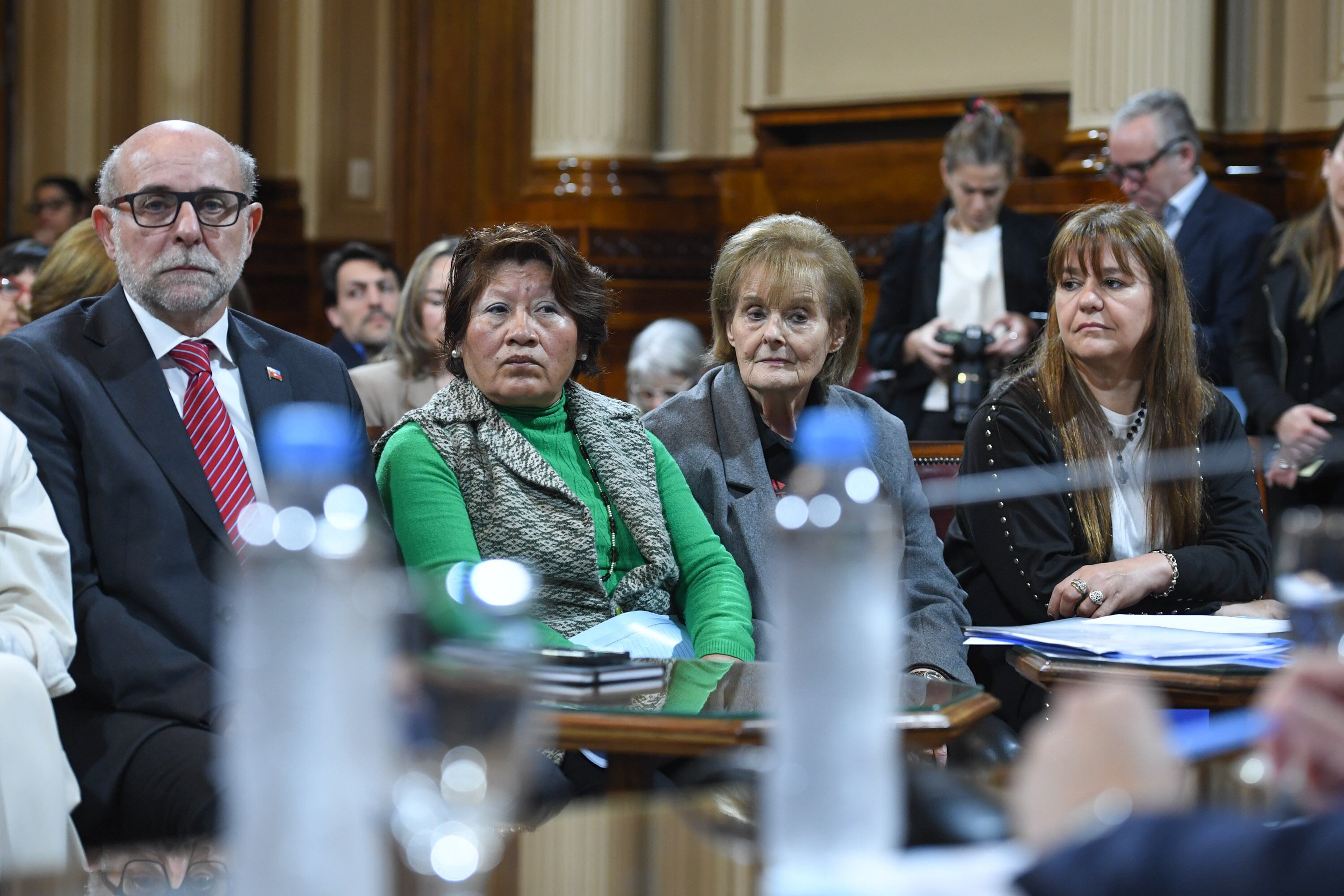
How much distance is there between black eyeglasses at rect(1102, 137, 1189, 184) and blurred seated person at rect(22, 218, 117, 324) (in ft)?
8.30

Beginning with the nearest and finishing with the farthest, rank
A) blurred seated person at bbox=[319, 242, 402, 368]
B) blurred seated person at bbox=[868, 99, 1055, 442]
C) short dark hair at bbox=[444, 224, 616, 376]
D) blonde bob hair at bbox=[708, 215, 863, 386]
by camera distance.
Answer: short dark hair at bbox=[444, 224, 616, 376] → blonde bob hair at bbox=[708, 215, 863, 386] → blurred seated person at bbox=[868, 99, 1055, 442] → blurred seated person at bbox=[319, 242, 402, 368]

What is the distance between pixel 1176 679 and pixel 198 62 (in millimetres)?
6578

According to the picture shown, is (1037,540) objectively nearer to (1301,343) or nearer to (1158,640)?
(1158,640)

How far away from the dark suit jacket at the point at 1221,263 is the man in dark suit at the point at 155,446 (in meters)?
2.46

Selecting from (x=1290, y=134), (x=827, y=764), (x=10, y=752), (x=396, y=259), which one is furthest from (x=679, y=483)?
(x=396, y=259)

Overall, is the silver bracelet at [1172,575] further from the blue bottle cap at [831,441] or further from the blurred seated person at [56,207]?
the blurred seated person at [56,207]

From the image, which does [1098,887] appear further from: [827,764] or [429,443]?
[429,443]

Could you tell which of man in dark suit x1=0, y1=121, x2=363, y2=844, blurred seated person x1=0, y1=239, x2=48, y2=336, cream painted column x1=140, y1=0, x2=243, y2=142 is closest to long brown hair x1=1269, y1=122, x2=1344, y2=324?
man in dark suit x1=0, y1=121, x2=363, y2=844

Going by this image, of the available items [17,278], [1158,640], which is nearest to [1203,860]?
[1158,640]

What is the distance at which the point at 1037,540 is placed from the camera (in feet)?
8.99

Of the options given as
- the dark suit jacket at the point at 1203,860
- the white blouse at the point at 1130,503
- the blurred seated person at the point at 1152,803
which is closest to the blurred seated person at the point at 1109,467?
the white blouse at the point at 1130,503

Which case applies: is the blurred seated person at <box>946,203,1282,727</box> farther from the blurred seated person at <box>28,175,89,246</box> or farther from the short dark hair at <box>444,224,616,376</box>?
the blurred seated person at <box>28,175,89,246</box>

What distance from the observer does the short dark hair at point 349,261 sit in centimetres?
532

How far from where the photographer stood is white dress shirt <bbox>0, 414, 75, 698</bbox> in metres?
2.00
